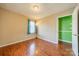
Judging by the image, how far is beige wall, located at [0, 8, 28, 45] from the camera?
278 cm

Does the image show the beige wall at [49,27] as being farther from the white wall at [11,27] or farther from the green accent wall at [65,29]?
the white wall at [11,27]

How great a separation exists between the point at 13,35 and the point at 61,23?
9.25 ft

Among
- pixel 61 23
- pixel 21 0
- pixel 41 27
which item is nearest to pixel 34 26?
pixel 41 27

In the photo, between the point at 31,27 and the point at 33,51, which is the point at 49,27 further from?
the point at 33,51

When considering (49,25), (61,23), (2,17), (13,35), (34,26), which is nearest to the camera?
(2,17)

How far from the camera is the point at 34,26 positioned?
A: 15.4 feet

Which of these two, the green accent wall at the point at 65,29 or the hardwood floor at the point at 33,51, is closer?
the hardwood floor at the point at 33,51

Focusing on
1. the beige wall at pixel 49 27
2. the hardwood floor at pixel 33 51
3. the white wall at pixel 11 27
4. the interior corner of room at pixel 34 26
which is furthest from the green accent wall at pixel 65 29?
the white wall at pixel 11 27

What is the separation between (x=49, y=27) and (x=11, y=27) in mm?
1943

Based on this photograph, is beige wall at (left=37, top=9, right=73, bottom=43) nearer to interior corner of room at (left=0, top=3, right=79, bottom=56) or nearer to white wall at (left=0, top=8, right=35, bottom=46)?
interior corner of room at (left=0, top=3, right=79, bottom=56)

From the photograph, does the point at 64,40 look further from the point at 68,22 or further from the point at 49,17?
the point at 49,17

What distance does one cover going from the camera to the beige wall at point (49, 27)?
3430 millimetres

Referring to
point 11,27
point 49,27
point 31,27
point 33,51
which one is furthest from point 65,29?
point 11,27

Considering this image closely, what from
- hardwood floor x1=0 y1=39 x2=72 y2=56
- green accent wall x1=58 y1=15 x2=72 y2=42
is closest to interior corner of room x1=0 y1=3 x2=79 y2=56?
green accent wall x1=58 y1=15 x2=72 y2=42
